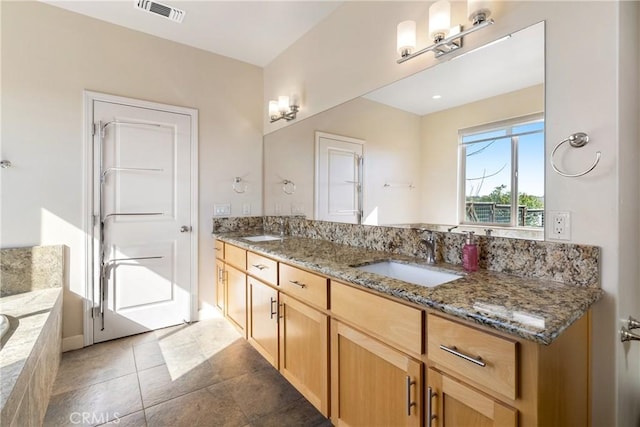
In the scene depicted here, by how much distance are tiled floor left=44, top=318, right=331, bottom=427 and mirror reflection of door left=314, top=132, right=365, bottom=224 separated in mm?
1241

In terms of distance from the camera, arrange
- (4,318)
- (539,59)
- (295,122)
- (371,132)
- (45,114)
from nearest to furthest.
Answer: (539,59) → (4,318) → (371,132) → (45,114) → (295,122)

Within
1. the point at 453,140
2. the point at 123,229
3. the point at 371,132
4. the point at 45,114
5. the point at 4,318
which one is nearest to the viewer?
the point at 453,140

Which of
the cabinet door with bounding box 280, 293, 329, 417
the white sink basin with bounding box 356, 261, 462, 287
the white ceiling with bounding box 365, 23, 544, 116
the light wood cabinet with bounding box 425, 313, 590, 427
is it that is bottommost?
the cabinet door with bounding box 280, 293, 329, 417

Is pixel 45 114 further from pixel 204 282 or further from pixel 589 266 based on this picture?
pixel 589 266

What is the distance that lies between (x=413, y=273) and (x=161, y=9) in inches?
104

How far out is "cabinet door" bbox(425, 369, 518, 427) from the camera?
0.84m

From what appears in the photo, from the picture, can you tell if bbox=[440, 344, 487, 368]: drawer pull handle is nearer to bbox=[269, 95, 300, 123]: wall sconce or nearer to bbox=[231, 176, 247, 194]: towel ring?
bbox=[269, 95, 300, 123]: wall sconce

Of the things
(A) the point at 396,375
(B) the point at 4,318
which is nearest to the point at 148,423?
(B) the point at 4,318

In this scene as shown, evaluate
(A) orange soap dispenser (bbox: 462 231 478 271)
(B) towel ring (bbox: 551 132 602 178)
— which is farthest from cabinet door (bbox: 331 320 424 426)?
(B) towel ring (bbox: 551 132 602 178)

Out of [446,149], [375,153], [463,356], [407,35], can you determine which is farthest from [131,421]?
[407,35]

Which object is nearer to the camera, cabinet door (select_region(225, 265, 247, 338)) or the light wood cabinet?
the light wood cabinet

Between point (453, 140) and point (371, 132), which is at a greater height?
point (371, 132)

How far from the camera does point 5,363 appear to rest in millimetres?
1287

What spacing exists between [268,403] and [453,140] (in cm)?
184
